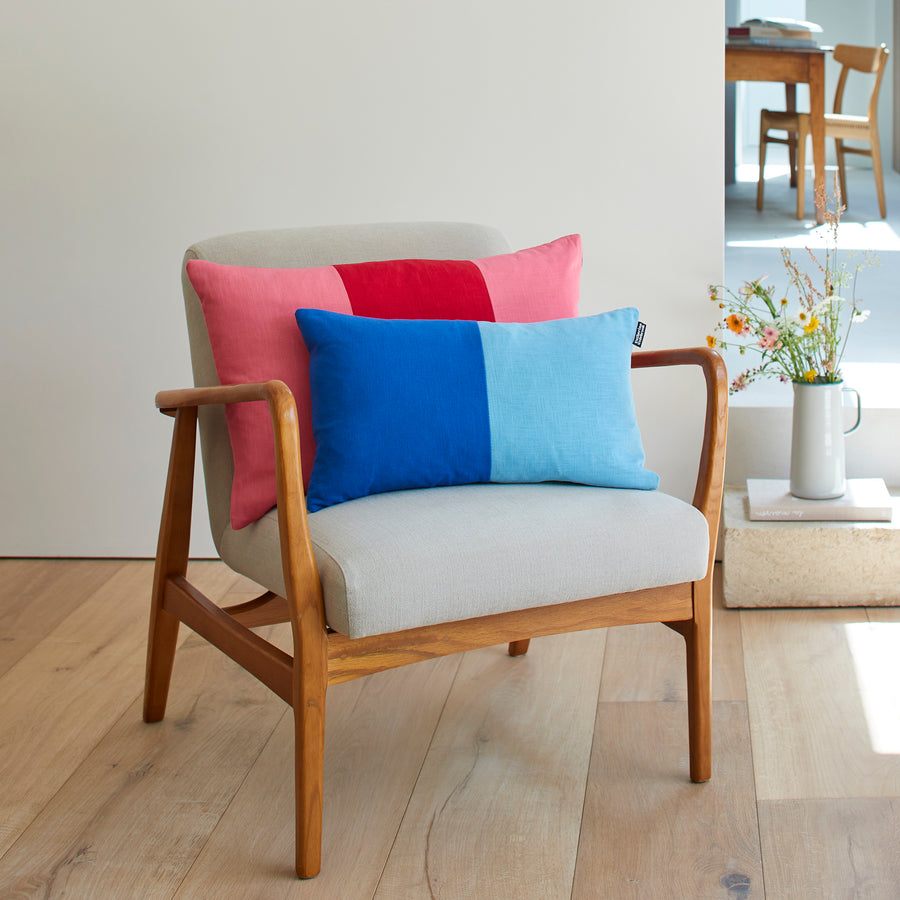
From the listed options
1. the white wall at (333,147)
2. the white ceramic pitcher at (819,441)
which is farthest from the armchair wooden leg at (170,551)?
the white ceramic pitcher at (819,441)

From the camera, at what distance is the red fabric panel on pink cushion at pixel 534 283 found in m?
1.75

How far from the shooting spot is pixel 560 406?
1.57 metres

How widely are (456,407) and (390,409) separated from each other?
0.09 meters

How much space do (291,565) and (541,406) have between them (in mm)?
444

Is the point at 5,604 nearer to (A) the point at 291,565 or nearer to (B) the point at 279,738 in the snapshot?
(B) the point at 279,738

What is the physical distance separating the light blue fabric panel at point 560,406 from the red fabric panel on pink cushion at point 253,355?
0.93 feet

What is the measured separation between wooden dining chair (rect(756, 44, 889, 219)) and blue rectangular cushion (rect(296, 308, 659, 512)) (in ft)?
7.70

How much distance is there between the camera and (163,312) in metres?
2.59

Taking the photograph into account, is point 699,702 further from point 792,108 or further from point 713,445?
point 792,108

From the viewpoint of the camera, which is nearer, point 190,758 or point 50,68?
point 190,758

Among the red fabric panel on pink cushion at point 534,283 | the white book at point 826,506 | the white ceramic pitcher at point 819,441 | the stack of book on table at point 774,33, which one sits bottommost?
the white book at point 826,506

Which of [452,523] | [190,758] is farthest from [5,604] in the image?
[452,523]

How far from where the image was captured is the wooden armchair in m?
1.35

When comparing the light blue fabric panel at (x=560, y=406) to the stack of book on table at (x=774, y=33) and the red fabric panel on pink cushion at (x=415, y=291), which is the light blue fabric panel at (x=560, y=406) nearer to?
the red fabric panel on pink cushion at (x=415, y=291)
